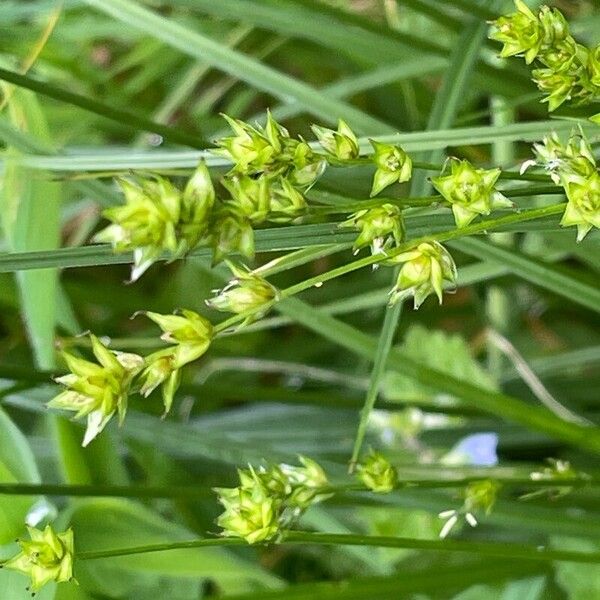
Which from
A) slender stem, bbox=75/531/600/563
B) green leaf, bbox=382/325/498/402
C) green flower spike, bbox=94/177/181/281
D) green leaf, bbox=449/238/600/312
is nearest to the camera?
green flower spike, bbox=94/177/181/281

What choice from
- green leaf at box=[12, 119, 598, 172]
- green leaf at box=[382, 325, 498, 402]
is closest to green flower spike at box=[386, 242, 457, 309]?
green leaf at box=[12, 119, 598, 172]

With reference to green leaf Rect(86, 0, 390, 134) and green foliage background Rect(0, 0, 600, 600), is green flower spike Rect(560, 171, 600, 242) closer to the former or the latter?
green foliage background Rect(0, 0, 600, 600)

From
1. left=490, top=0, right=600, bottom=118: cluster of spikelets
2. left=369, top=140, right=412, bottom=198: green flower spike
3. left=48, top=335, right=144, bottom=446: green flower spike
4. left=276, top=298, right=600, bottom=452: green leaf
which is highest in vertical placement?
left=490, top=0, right=600, bottom=118: cluster of spikelets

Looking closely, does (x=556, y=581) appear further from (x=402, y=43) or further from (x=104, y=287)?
(x=104, y=287)

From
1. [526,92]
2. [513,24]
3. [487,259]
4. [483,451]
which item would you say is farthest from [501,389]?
[513,24]

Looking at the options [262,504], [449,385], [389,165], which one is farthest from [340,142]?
[449,385]

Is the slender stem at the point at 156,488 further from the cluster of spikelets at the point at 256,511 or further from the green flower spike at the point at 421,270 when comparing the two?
the green flower spike at the point at 421,270
